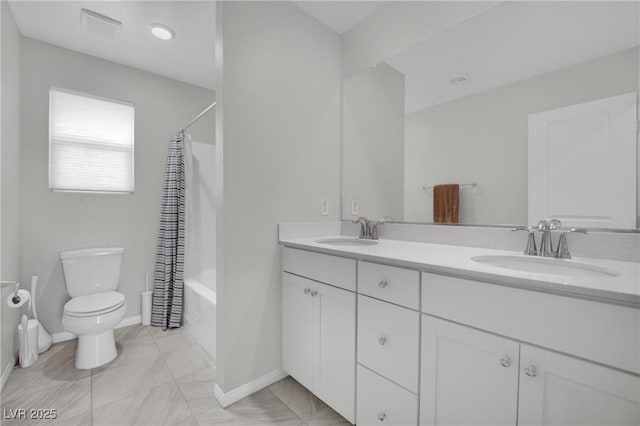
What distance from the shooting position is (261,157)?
1.68 metres

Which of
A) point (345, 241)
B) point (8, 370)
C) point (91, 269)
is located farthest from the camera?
point (91, 269)

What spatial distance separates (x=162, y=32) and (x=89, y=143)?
1197 mm

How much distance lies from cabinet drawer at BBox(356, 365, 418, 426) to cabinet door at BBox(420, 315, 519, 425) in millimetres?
57

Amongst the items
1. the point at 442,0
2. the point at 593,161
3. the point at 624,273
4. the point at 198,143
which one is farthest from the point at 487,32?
the point at 198,143

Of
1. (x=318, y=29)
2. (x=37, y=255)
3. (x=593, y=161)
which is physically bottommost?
(x=37, y=255)

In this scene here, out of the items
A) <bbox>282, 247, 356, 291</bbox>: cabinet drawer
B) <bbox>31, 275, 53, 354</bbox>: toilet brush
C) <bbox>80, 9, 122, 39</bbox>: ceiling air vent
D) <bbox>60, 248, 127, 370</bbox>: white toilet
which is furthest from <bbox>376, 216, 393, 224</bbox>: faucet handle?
<bbox>31, 275, 53, 354</bbox>: toilet brush

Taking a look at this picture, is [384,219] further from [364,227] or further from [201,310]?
[201,310]

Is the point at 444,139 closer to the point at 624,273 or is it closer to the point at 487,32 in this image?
the point at 487,32

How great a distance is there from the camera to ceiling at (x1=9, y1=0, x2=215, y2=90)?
184 cm

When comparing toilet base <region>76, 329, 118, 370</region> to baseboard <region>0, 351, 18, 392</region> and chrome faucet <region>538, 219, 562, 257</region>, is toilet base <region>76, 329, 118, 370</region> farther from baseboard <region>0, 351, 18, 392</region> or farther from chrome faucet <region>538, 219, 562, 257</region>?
chrome faucet <region>538, 219, 562, 257</region>

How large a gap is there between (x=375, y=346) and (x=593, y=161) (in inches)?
45.8

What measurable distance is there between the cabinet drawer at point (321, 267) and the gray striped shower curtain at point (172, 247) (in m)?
1.35

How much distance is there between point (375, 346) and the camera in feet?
3.98

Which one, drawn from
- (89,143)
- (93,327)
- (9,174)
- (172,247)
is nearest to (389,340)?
(93,327)
